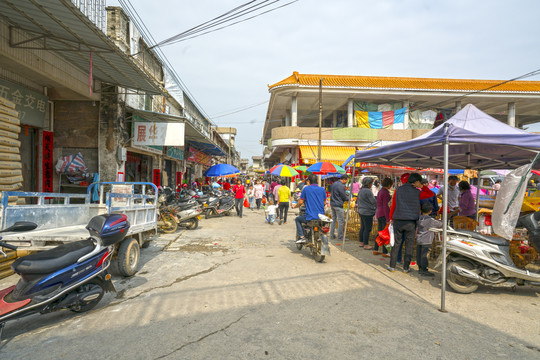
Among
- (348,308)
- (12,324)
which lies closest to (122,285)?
(12,324)

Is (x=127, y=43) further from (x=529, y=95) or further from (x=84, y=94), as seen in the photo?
(x=529, y=95)

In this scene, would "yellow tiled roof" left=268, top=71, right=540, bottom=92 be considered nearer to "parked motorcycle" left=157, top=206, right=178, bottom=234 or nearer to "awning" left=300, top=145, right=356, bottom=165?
"awning" left=300, top=145, right=356, bottom=165

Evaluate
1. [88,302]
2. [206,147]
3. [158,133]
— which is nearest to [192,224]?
[158,133]

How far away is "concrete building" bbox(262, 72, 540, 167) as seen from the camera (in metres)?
21.4

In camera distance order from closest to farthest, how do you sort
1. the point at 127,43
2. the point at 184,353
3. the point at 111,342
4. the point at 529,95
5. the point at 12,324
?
1. the point at 184,353
2. the point at 111,342
3. the point at 12,324
4. the point at 127,43
5. the point at 529,95

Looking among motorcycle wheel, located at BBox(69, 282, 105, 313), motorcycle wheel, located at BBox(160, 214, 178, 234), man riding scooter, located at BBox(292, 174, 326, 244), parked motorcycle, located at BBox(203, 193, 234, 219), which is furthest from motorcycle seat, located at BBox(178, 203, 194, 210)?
motorcycle wheel, located at BBox(69, 282, 105, 313)

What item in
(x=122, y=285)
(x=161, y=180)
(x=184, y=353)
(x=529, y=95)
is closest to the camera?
(x=184, y=353)

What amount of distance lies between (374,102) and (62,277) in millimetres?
24009

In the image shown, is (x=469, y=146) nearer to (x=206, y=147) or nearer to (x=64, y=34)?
(x=64, y=34)

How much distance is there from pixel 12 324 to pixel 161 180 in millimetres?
11531

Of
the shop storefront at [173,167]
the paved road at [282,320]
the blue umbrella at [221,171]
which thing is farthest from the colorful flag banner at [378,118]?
the paved road at [282,320]

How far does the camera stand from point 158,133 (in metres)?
10.1

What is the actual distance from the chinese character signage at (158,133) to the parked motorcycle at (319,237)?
19.2ft

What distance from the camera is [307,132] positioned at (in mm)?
22281
